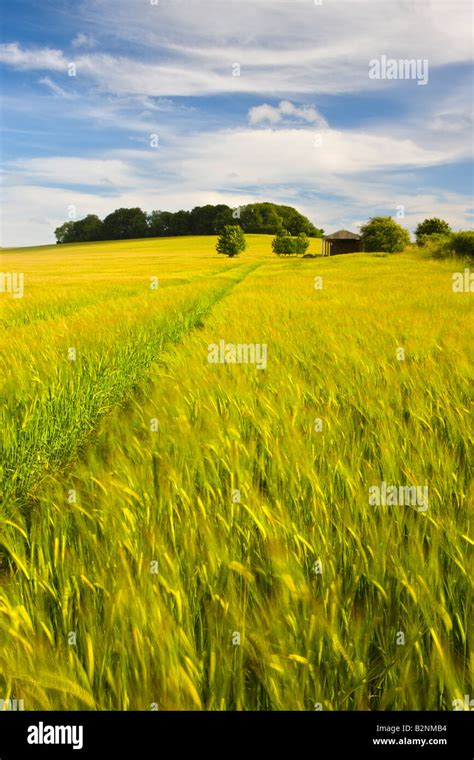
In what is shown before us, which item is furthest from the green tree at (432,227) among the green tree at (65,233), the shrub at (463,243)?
the green tree at (65,233)

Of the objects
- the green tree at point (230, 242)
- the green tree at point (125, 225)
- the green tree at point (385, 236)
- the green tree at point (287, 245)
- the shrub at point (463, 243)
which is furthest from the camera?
the green tree at point (125, 225)

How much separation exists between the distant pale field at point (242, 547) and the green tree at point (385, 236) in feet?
180

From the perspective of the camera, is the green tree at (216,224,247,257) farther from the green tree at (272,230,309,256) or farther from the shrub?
the shrub

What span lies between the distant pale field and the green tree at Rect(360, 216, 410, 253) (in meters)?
55.0

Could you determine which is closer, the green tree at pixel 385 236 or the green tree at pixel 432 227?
the green tree at pixel 385 236

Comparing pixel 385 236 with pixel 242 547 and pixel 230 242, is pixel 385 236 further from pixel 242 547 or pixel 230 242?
pixel 242 547

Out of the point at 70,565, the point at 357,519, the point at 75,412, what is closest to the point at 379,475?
the point at 357,519

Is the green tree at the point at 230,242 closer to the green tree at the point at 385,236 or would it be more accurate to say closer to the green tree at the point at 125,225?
the green tree at the point at 385,236

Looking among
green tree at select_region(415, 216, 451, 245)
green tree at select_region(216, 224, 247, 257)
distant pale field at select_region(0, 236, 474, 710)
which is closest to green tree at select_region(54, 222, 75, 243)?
green tree at select_region(216, 224, 247, 257)

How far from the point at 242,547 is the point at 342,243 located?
75.8 metres

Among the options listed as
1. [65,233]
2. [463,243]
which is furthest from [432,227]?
[65,233]

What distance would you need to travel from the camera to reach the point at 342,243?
73062 mm

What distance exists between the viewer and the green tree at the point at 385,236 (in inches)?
2143
